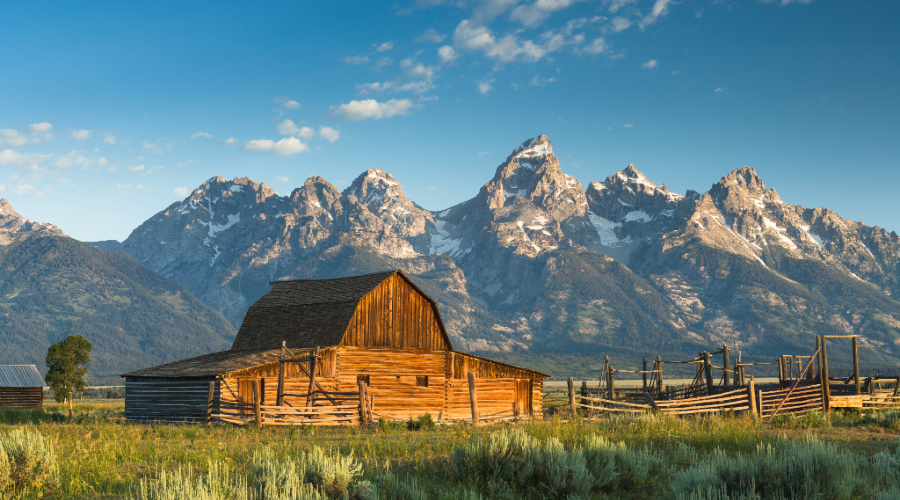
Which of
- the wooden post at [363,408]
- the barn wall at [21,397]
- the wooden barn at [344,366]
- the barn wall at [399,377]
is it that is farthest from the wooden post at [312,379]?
the barn wall at [21,397]

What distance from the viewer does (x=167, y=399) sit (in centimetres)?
3111

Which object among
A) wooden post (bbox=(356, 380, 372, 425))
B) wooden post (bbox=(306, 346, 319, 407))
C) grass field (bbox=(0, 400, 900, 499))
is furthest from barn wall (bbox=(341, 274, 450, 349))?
grass field (bbox=(0, 400, 900, 499))

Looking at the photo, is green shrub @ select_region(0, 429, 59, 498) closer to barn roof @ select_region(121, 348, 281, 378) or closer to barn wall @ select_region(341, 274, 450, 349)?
barn roof @ select_region(121, 348, 281, 378)

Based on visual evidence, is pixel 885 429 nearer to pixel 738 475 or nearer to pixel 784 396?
pixel 784 396

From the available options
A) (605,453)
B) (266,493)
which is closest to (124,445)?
(266,493)

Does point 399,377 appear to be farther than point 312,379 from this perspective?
Yes

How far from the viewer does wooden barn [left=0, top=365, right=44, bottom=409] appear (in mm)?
50125

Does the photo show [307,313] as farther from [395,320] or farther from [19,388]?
[19,388]

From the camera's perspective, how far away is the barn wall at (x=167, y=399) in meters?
29.8

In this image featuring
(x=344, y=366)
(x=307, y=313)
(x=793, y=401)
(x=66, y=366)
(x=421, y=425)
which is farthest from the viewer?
(x=66, y=366)

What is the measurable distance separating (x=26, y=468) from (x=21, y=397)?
156 ft

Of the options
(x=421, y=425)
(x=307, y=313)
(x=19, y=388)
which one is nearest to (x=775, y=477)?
(x=421, y=425)

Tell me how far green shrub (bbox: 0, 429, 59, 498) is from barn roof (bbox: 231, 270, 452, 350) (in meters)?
22.1

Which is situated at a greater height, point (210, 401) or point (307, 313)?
point (307, 313)
